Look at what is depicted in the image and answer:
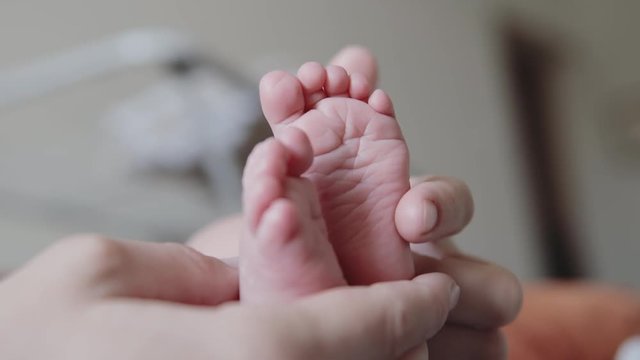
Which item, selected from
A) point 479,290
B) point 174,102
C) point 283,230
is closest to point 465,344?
point 479,290

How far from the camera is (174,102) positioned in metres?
1.38

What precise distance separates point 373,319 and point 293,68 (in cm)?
151

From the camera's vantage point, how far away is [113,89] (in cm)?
150

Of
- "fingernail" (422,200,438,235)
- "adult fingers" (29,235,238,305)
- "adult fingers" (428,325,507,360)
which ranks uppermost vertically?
"fingernail" (422,200,438,235)

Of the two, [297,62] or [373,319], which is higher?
[297,62]

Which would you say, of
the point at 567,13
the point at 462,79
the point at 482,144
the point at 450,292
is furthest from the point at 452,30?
the point at 450,292

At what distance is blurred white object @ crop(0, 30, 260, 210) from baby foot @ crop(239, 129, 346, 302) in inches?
30.2

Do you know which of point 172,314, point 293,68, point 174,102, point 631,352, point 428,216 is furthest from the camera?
point 293,68

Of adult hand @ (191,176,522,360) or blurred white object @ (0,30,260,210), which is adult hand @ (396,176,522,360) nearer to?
adult hand @ (191,176,522,360)

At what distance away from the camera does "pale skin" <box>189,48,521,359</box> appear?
0.39 metres

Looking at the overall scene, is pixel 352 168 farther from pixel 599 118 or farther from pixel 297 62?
pixel 599 118

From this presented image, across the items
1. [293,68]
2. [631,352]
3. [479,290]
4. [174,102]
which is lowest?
[631,352]

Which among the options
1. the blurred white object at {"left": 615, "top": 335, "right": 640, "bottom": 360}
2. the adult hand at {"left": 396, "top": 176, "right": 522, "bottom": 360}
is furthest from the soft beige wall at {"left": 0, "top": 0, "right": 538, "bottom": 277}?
the adult hand at {"left": 396, "top": 176, "right": 522, "bottom": 360}

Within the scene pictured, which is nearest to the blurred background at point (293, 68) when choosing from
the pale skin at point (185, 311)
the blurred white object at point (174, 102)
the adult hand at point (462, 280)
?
the blurred white object at point (174, 102)
